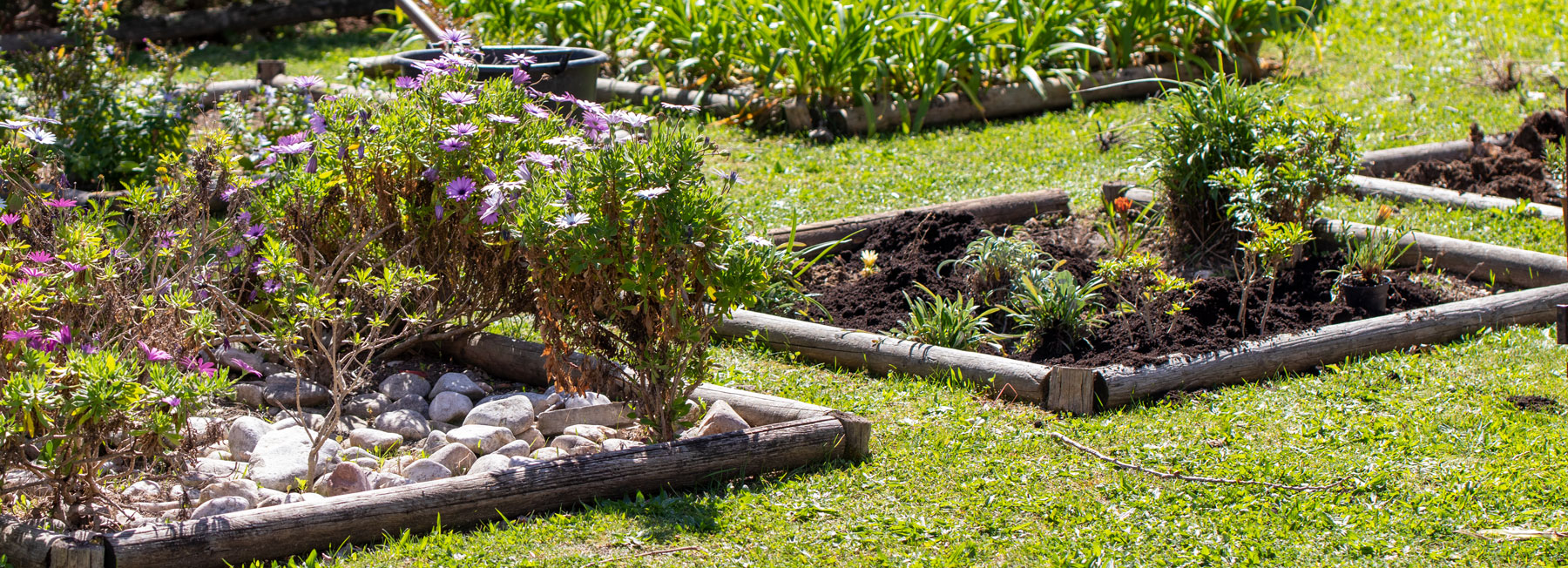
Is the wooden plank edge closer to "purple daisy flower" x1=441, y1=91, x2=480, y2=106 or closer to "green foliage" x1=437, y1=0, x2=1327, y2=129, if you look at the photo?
"purple daisy flower" x1=441, y1=91, x2=480, y2=106

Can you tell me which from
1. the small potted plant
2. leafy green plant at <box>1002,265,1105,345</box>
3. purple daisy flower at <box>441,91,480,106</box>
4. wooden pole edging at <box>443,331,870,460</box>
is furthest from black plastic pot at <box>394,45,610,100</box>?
the small potted plant

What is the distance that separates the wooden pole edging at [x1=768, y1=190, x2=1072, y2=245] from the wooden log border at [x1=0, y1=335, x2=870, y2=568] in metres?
2.06

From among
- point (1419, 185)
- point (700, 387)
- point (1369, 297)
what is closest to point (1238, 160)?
point (1369, 297)

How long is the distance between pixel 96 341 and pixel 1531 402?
16.6 ft

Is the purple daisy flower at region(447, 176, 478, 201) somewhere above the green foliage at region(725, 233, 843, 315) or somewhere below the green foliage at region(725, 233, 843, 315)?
above

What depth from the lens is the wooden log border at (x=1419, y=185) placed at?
7.42 m

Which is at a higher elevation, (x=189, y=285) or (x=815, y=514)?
(x=189, y=285)

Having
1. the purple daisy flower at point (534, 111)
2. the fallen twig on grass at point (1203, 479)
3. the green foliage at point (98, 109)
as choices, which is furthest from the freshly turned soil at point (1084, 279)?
the green foliage at point (98, 109)

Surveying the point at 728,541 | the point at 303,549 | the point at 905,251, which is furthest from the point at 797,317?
the point at 303,549

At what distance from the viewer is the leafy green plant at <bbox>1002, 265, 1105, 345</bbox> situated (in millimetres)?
5531

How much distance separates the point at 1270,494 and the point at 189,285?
12.3ft

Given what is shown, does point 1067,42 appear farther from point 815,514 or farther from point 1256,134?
point 815,514

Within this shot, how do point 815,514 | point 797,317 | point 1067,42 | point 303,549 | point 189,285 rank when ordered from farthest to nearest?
point 1067,42 → point 797,317 → point 189,285 → point 815,514 → point 303,549

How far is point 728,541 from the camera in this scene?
3.86 m
